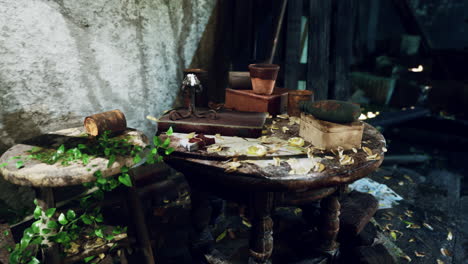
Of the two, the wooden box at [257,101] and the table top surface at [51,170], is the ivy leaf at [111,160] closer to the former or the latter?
the table top surface at [51,170]

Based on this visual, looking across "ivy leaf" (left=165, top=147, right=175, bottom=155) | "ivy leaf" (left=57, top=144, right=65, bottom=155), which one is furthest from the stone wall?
"ivy leaf" (left=165, top=147, right=175, bottom=155)

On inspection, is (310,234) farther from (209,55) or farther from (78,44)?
(78,44)

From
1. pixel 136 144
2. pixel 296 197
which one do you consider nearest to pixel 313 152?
pixel 296 197

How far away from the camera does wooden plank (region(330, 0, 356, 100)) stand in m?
3.65

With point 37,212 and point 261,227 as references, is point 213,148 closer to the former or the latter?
point 261,227

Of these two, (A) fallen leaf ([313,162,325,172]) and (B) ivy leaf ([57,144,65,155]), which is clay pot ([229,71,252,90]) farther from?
(B) ivy leaf ([57,144,65,155])

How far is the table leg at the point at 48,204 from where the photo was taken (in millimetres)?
1671

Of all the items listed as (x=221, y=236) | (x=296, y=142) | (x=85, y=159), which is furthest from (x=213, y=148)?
(x=221, y=236)

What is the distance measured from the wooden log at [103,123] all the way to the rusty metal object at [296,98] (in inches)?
50.3

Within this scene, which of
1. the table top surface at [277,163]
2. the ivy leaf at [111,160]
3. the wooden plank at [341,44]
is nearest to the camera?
the table top surface at [277,163]

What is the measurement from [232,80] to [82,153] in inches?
52.5

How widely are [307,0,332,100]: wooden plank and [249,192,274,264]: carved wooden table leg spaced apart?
236 cm

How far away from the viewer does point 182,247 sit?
2809 millimetres

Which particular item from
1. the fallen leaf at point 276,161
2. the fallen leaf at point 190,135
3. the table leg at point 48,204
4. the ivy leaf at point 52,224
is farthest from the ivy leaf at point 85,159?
the fallen leaf at point 276,161
